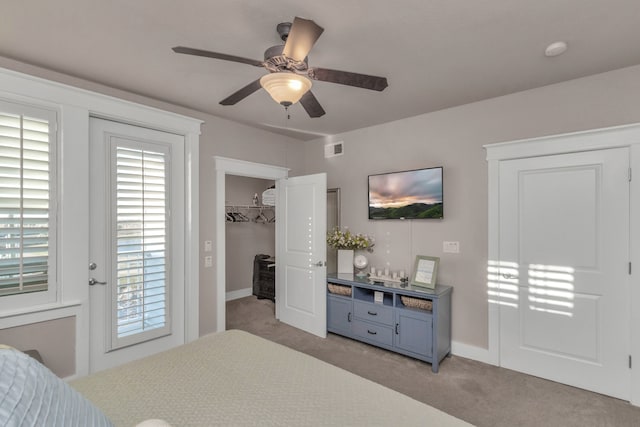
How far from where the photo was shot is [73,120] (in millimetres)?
2488

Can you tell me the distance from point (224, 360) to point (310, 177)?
8.42ft

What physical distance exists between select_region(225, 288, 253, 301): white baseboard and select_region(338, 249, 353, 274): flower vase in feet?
8.23

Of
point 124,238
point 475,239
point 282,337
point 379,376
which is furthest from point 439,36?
point 282,337

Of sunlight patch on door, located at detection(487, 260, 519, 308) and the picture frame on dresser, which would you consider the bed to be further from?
sunlight patch on door, located at detection(487, 260, 519, 308)

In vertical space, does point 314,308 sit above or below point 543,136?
below

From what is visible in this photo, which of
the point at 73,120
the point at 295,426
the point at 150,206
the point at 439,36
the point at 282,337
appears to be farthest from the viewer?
the point at 282,337

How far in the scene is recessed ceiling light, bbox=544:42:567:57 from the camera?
2.06m

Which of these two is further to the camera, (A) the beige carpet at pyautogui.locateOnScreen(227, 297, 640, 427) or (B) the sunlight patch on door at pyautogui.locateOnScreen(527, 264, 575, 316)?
(B) the sunlight patch on door at pyautogui.locateOnScreen(527, 264, 575, 316)

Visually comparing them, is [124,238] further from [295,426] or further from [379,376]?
[379,376]

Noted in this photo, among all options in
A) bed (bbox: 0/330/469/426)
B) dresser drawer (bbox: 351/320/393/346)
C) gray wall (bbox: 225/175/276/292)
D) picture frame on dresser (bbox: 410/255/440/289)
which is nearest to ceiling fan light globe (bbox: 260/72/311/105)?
bed (bbox: 0/330/469/426)

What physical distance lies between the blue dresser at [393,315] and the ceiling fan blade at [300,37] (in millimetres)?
2448

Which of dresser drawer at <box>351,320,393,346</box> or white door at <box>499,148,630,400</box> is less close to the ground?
white door at <box>499,148,630,400</box>

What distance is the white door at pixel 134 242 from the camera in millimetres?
2670

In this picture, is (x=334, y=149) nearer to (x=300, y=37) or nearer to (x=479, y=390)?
(x=300, y=37)
